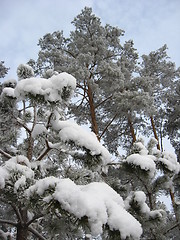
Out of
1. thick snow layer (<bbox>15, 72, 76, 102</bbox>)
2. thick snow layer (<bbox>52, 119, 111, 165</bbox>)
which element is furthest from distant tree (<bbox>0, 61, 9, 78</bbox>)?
thick snow layer (<bbox>15, 72, 76, 102</bbox>)

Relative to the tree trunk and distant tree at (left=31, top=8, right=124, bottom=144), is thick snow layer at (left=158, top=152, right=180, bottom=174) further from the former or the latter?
distant tree at (left=31, top=8, right=124, bottom=144)

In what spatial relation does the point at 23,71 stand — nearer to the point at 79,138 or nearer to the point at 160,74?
the point at 79,138

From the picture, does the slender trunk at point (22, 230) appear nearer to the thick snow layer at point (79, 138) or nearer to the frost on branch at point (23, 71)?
the thick snow layer at point (79, 138)

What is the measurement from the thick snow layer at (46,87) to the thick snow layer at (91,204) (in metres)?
0.95

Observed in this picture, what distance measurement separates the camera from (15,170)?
242 centimetres

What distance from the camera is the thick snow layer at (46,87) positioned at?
240cm

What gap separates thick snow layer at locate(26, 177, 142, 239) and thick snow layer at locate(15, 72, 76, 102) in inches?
37.4

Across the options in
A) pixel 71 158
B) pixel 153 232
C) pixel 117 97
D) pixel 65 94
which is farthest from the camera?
pixel 117 97

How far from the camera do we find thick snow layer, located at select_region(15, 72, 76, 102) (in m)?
2.40

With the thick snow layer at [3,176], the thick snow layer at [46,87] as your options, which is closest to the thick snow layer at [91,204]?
the thick snow layer at [3,176]

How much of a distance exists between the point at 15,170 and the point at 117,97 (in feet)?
19.4

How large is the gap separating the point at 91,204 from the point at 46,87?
137 cm

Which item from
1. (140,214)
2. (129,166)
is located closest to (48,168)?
(129,166)

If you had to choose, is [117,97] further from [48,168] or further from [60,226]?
[60,226]
